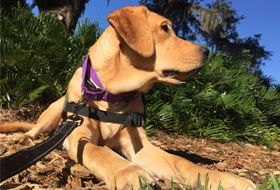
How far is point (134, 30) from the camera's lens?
9.35ft

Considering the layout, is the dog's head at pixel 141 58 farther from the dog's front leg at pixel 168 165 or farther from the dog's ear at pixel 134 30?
the dog's front leg at pixel 168 165

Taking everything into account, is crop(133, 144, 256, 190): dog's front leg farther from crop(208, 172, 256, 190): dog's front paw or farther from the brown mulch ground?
the brown mulch ground

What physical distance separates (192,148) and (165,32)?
202cm

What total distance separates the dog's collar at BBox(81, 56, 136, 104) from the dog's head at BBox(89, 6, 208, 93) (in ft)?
0.15

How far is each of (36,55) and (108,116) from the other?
2.26 meters

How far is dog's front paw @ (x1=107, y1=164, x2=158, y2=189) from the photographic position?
1.99 m

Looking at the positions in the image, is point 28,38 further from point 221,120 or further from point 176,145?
point 221,120

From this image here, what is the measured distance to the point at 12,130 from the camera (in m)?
3.79

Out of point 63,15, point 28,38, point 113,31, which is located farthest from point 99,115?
point 63,15

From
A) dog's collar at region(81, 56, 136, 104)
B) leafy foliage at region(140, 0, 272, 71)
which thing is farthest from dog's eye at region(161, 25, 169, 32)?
leafy foliage at region(140, 0, 272, 71)

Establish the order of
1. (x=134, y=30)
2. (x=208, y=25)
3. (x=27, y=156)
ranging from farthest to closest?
(x=208, y=25), (x=134, y=30), (x=27, y=156)

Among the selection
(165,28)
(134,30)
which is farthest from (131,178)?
(165,28)

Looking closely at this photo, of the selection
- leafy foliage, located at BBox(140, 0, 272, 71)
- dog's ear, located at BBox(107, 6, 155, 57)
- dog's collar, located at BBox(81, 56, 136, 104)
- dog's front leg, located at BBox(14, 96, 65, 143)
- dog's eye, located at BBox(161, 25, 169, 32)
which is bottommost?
dog's front leg, located at BBox(14, 96, 65, 143)

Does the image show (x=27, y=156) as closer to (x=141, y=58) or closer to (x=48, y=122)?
(x=141, y=58)
